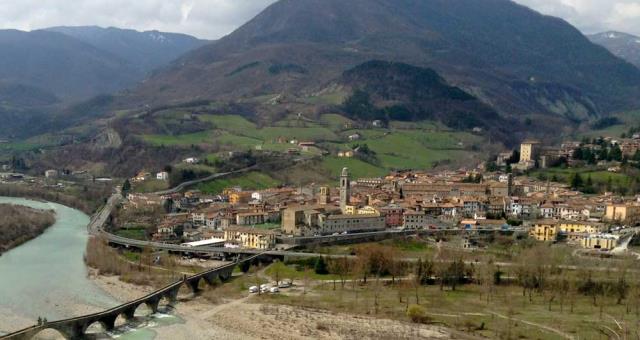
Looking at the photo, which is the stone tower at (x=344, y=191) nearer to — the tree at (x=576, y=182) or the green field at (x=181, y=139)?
the tree at (x=576, y=182)

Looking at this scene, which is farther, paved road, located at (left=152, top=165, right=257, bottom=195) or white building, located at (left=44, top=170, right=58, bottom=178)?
white building, located at (left=44, top=170, right=58, bottom=178)

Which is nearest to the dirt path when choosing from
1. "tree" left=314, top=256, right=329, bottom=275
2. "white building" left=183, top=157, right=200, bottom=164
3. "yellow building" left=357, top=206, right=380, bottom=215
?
"tree" left=314, top=256, right=329, bottom=275

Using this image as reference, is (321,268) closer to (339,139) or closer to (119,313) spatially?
(119,313)

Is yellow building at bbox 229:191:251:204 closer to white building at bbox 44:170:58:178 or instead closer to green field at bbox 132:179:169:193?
green field at bbox 132:179:169:193

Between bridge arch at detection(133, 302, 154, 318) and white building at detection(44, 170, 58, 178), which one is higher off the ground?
white building at detection(44, 170, 58, 178)

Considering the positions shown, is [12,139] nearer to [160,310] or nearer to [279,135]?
[279,135]

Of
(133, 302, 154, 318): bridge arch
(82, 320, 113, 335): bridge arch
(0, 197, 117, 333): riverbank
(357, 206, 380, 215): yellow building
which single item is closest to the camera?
(82, 320, 113, 335): bridge arch

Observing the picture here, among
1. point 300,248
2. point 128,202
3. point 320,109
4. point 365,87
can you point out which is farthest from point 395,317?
point 365,87
